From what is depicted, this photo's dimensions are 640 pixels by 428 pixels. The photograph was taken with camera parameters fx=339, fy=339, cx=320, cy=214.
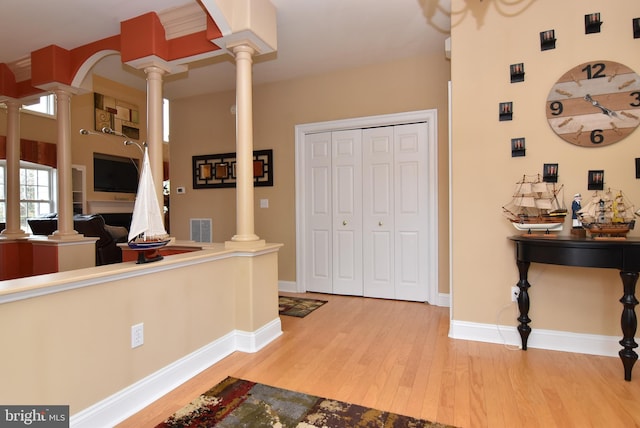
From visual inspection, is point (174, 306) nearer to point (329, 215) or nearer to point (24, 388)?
point (24, 388)

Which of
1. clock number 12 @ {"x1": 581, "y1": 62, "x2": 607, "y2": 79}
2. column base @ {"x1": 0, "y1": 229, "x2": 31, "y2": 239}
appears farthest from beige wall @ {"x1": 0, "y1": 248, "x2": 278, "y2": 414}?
column base @ {"x1": 0, "y1": 229, "x2": 31, "y2": 239}

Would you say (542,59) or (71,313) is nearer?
(71,313)

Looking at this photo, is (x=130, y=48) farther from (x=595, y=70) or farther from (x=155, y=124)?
(x=595, y=70)

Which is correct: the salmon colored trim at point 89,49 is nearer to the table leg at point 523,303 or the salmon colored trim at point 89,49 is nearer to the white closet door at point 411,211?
the white closet door at point 411,211

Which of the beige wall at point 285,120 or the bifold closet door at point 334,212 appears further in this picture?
the bifold closet door at point 334,212

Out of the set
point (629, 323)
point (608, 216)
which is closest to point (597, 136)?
point (608, 216)

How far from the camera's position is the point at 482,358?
233 centimetres

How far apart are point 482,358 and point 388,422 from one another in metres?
1.05

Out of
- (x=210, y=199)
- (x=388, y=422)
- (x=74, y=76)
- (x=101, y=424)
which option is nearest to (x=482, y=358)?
(x=388, y=422)

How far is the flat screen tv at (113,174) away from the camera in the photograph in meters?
6.63

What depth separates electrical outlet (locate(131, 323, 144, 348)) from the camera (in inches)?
69.2

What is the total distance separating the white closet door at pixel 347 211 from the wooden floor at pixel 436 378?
1.16 m

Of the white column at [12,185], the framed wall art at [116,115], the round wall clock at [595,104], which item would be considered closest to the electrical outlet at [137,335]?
the round wall clock at [595,104]

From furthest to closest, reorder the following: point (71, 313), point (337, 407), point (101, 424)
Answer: point (337, 407), point (101, 424), point (71, 313)
